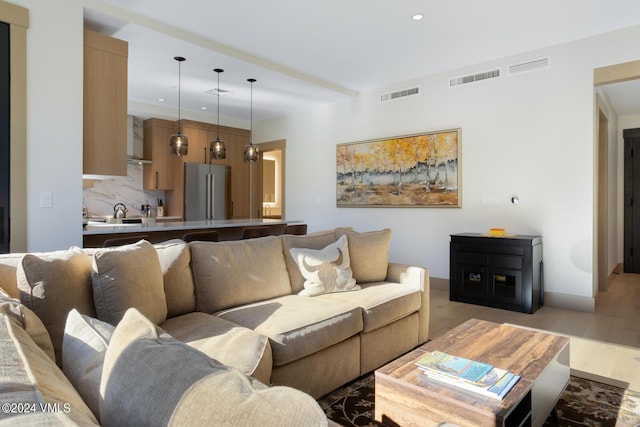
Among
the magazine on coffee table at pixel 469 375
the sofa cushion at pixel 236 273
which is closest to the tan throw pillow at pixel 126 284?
the sofa cushion at pixel 236 273

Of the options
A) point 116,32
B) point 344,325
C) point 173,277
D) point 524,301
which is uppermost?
point 116,32

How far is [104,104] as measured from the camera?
3.59 meters

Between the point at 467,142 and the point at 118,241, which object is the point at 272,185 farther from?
the point at 118,241

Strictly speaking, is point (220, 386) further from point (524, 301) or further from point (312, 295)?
point (524, 301)

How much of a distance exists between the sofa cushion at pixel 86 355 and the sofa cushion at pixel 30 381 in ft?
0.39

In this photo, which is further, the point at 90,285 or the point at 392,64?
the point at 392,64

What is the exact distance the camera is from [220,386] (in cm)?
60

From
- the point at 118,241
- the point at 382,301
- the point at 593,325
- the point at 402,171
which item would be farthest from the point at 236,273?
the point at 402,171

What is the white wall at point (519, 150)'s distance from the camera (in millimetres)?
4168

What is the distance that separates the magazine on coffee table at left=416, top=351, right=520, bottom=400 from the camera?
1.57m

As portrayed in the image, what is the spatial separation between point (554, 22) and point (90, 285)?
444 centimetres

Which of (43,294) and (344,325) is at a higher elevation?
(43,294)

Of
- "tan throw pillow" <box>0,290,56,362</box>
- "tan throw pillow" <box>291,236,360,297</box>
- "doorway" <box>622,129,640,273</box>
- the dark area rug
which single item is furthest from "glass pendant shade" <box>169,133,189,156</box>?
"doorway" <box>622,129,640,273</box>

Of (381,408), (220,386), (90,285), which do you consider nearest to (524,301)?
(381,408)
